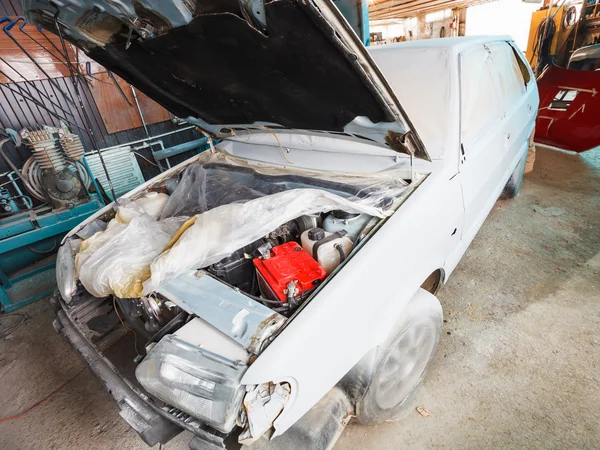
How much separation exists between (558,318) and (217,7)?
2.65m

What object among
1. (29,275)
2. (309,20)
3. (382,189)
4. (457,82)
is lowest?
(29,275)

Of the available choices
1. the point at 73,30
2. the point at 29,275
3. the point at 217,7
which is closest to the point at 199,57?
the point at 217,7

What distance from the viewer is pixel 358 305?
1184mm

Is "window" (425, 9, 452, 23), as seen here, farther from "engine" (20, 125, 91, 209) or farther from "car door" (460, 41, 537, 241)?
"engine" (20, 125, 91, 209)

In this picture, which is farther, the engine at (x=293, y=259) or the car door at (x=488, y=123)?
the car door at (x=488, y=123)

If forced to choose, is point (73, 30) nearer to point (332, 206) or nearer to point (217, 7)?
point (217, 7)

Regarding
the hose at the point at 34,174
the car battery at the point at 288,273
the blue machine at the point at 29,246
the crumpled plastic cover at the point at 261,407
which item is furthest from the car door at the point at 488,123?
the hose at the point at 34,174

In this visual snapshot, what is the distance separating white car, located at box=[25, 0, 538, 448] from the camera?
1035mm

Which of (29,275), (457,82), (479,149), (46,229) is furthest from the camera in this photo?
(29,275)

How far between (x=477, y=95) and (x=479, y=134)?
24 cm

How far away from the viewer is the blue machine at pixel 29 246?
294cm

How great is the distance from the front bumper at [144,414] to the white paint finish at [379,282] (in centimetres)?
23

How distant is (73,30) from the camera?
4.72 ft

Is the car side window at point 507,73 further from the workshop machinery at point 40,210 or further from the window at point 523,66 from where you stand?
the workshop machinery at point 40,210
